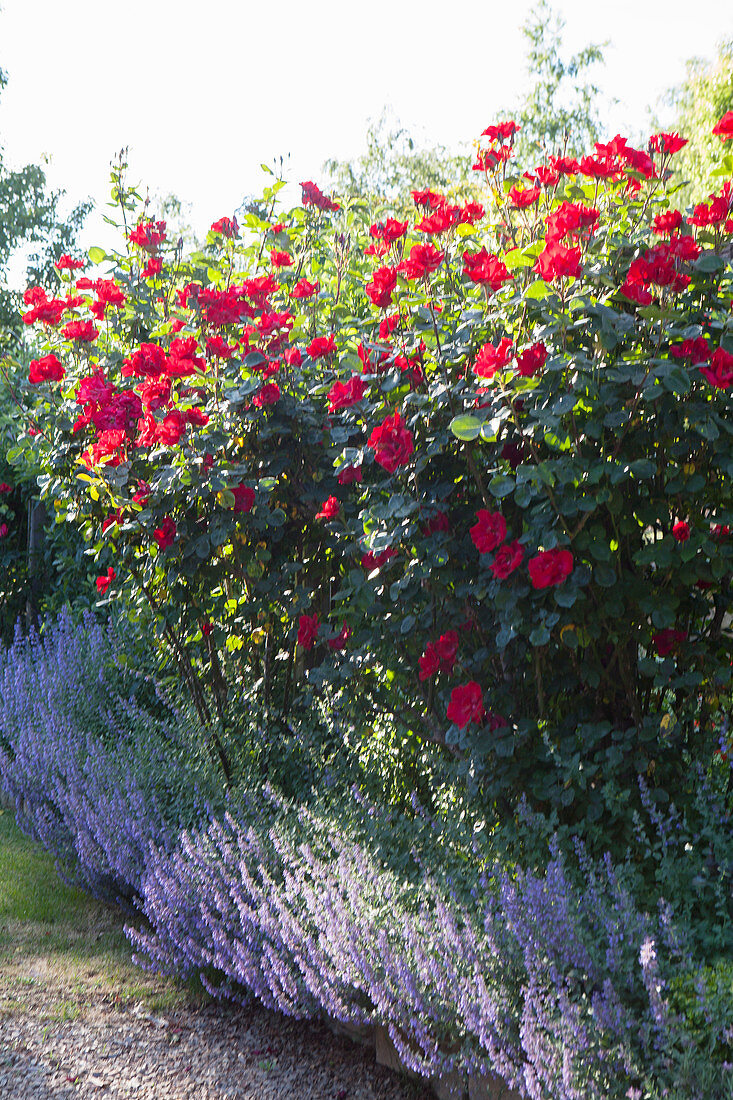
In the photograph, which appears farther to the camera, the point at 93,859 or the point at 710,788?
the point at 93,859

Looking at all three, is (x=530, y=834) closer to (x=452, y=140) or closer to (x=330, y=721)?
(x=330, y=721)

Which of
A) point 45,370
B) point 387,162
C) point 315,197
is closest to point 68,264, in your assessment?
point 45,370

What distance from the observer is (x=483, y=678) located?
2.60 metres

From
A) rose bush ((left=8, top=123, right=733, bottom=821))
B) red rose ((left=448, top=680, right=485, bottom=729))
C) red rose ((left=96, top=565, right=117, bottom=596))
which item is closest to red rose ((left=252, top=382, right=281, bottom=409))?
rose bush ((left=8, top=123, right=733, bottom=821))

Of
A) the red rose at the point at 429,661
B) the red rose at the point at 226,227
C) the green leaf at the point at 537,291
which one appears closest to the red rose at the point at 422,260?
the green leaf at the point at 537,291

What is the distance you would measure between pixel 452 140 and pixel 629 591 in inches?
983

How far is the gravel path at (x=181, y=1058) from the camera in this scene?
2.25 m

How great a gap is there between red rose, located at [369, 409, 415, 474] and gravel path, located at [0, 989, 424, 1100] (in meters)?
1.58

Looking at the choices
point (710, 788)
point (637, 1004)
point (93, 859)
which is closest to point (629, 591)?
point (710, 788)

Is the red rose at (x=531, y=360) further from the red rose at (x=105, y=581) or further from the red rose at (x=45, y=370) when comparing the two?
the red rose at (x=105, y=581)

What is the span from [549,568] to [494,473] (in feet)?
1.49

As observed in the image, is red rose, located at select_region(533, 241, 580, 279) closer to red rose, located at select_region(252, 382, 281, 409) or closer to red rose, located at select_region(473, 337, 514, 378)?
red rose, located at select_region(473, 337, 514, 378)

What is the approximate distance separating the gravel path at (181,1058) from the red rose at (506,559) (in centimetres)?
131

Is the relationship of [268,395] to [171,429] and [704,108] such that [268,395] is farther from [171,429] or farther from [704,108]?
[704,108]
